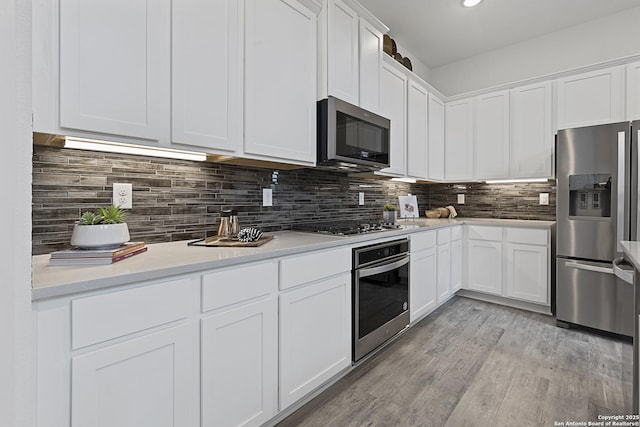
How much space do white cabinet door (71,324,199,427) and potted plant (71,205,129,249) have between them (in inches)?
16.5

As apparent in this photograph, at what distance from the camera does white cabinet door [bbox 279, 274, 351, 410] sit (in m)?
1.51

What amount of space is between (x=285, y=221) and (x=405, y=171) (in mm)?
1428

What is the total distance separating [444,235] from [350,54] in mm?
1893

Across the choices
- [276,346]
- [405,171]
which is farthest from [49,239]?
[405,171]

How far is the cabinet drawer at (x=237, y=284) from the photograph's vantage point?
3.93 feet

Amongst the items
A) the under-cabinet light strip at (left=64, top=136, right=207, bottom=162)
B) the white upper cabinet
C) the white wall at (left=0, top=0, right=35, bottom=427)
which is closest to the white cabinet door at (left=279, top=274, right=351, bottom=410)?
the under-cabinet light strip at (left=64, top=136, right=207, bottom=162)

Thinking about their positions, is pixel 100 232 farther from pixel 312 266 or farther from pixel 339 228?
pixel 339 228

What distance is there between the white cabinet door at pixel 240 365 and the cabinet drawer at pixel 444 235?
208 cm

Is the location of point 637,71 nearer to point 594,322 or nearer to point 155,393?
point 594,322

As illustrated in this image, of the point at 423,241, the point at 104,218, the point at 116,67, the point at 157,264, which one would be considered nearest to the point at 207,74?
the point at 116,67

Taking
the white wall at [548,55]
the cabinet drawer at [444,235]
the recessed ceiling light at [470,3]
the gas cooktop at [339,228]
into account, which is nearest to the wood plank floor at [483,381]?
the cabinet drawer at [444,235]

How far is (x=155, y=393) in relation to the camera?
41.4 inches

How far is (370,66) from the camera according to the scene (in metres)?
2.45

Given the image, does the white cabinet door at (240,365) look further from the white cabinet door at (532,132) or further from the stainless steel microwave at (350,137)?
the white cabinet door at (532,132)
